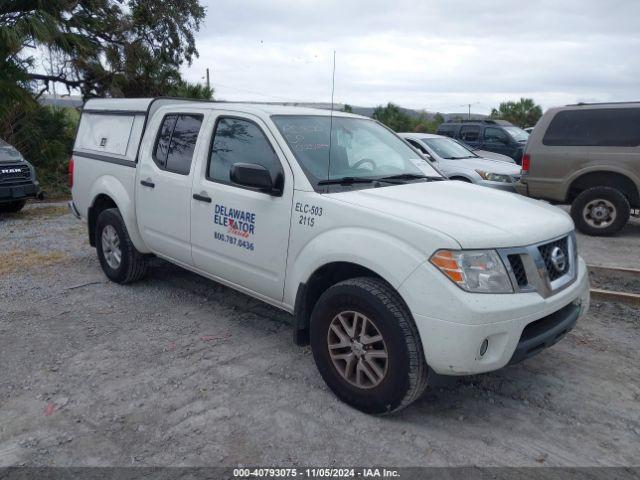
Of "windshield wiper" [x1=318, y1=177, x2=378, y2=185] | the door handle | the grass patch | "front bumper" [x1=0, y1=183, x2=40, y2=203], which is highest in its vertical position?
"windshield wiper" [x1=318, y1=177, x2=378, y2=185]

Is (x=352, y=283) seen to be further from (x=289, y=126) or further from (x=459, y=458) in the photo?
(x=289, y=126)

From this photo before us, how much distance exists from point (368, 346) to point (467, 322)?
66cm

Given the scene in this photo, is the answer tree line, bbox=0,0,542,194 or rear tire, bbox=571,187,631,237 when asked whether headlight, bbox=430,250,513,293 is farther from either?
tree line, bbox=0,0,542,194

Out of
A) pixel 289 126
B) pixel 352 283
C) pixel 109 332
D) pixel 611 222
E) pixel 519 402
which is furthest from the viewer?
pixel 611 222

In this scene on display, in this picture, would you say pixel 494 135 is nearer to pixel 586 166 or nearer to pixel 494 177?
pixel 494 177

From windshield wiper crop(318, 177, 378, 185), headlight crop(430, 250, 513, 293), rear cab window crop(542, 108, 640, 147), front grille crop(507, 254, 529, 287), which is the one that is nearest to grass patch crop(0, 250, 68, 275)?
windshield wiper crop(318, 177, 378, 185)

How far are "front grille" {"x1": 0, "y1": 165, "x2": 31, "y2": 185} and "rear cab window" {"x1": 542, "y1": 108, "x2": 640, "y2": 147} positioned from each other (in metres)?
9.04

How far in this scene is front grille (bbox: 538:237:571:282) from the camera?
11.0 ft

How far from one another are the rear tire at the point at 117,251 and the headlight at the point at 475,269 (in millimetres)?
3603

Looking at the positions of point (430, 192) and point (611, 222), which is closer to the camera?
point (430, 192)

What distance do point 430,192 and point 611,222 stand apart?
232 inches

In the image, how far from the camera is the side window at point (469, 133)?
1584 cm

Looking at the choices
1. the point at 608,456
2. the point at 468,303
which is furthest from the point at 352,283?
the point at 608,456

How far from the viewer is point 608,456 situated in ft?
9.82
